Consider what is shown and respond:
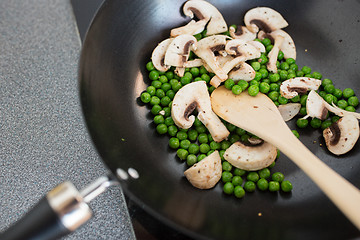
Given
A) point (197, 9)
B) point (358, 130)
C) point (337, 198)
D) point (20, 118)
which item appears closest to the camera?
point (337, 198)

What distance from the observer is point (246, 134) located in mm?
1454

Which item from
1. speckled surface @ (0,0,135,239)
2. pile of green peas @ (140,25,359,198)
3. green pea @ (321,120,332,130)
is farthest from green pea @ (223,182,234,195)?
green pea @ (321,120,332,130)

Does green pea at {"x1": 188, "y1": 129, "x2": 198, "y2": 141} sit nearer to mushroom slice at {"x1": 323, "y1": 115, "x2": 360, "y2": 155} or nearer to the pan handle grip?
mushroom slice at {"x1": 323, "y1": 115, "x2": 360, "y2": 155}

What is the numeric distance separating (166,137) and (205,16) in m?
0.62

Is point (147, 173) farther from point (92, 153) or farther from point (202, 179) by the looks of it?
point (92, 153)

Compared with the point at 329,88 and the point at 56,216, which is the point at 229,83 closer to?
the point at 329,88

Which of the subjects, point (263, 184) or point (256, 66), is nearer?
point (263, 184)

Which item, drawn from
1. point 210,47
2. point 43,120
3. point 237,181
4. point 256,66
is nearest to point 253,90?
point 256,66

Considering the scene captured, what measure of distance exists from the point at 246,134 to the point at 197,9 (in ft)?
2.11

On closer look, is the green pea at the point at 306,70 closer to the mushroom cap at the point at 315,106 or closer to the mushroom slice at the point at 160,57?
the mushroom cap at the point at 315,106

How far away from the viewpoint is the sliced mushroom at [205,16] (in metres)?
1.65

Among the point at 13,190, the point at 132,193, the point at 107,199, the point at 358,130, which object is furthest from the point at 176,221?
the point at 358,130

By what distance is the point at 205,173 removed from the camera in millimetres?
1290

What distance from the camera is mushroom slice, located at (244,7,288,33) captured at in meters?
1.71
